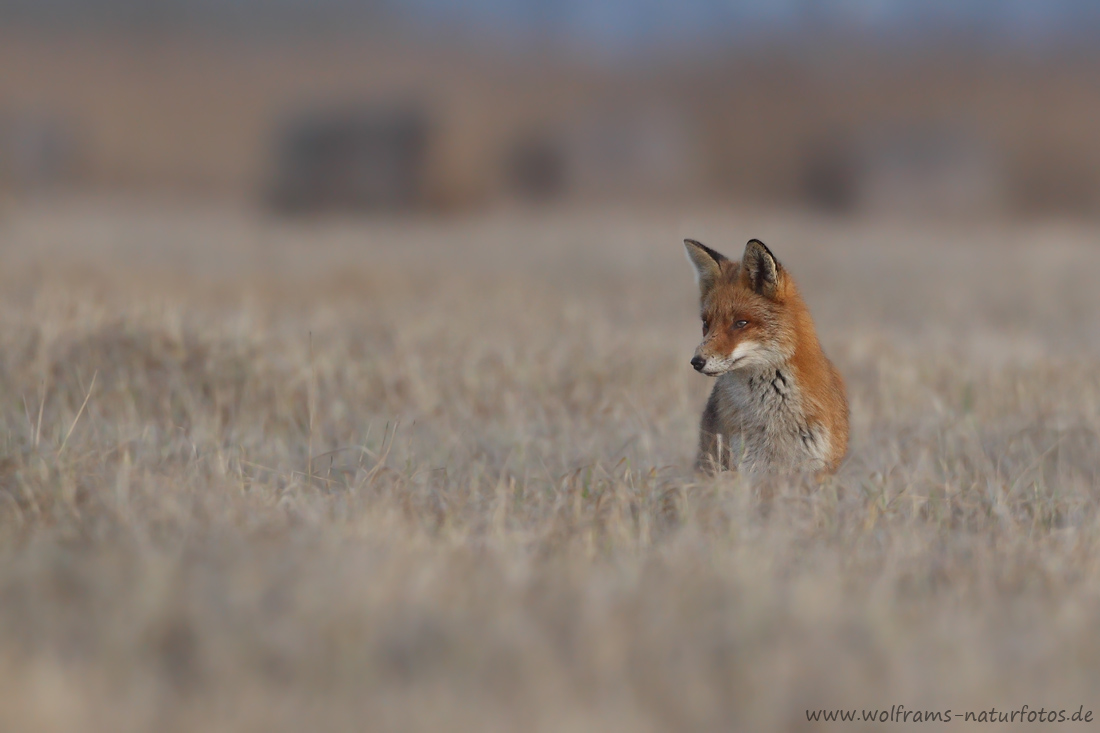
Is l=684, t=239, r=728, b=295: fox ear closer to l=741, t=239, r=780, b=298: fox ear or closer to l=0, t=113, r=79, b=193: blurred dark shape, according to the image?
l=741, t=239, r=780, b=298: fox ear

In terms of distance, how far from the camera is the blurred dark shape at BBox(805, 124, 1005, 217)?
2630 centimetres

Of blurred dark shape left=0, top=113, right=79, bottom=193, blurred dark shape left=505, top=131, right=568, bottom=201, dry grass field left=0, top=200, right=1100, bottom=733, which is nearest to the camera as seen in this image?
dry grass field left=0, top=200, right=1100, bottom=733

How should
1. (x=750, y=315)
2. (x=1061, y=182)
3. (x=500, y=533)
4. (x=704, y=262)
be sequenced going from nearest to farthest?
(x=500, y=533) < (x=750, y=315) < (x=704, y=262) < (x=1061, y=182)

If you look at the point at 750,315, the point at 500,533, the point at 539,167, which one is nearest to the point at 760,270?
the point at 750,315

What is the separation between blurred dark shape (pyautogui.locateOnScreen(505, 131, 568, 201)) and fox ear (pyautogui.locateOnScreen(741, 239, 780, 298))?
850 inches

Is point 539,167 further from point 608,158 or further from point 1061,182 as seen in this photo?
point 1061,182

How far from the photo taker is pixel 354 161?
1081 inches

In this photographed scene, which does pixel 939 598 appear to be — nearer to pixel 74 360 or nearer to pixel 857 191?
pixel 74 360

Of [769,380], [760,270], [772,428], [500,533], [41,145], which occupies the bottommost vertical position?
[500,533]

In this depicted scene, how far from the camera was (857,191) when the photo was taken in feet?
88.7

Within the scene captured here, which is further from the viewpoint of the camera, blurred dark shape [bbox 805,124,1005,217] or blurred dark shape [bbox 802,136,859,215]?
blurred dark shape [bbox 805,124,1005,217]

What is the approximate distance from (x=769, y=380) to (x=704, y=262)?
694 millimetres

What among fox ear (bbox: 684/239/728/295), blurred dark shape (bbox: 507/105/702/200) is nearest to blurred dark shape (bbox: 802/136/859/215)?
blurred dark shape (bbox: 507/105/702/200)

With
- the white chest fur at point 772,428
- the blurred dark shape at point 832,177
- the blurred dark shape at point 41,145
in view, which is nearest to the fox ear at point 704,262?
the white chest fur at point 772,428
